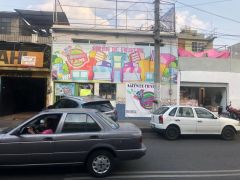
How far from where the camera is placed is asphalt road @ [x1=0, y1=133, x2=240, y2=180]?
8.95 m

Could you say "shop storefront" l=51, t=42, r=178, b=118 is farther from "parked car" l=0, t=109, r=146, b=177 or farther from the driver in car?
"parked car" l=0, t=109, r=146, b=177

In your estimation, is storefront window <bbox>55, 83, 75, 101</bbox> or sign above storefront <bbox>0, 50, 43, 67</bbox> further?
storefront window <bbox>55, 83, 75, 101</bbox>

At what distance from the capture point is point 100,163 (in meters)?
8.86

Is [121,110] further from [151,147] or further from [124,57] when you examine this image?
[151,147]

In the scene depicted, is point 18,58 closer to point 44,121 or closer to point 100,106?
point 100,106

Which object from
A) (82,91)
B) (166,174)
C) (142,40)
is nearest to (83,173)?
(166,174)

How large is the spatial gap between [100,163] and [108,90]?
Result: 564 inches

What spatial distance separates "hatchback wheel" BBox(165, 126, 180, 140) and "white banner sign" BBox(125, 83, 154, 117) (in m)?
7.34

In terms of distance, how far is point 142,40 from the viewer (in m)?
24.0

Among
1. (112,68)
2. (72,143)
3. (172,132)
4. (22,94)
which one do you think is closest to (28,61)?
(112,68)

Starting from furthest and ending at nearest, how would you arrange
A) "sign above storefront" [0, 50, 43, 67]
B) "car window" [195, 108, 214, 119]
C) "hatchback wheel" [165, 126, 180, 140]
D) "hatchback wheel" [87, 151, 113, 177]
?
"sign above storefront" [0, 50, 43, 67] < "car window" [195, 108, 214, 119] < "hatchback wheel" [165, 126, 180, 140] < "hatchback wheel" [87, 151, 113, 177]

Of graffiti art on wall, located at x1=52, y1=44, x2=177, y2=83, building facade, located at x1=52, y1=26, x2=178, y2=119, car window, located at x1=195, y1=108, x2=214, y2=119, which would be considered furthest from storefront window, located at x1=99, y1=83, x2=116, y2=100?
car window, located at x1=195, y1=108, x2=214, y2=119

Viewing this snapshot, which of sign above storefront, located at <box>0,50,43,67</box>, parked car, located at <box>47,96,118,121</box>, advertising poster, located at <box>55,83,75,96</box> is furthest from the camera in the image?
advertising poster, located at <box>55,83,75,96</box>

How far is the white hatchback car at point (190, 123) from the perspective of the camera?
15802 mm
